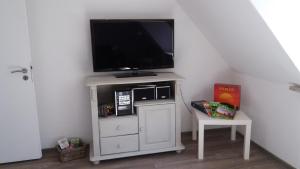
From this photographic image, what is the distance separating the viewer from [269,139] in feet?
8.93

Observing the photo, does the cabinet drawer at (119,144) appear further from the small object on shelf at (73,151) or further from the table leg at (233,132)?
the table leg at (233,132)

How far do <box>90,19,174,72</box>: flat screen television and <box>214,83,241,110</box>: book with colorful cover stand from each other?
2.26ft

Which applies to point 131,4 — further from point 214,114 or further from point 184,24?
point 214,114

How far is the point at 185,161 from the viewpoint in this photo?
104 inches

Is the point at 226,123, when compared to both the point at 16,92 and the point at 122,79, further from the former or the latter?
the point at 16,92

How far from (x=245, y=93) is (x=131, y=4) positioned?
5.72ft

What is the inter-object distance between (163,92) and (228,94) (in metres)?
0.82

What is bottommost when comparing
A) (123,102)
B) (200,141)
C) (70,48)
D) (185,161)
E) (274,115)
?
(185,161)

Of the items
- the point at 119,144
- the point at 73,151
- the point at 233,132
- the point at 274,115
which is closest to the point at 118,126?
the point at 119,144

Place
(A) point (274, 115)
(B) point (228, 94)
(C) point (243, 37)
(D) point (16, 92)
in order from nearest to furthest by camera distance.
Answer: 1. (C) point (243, 37)
2. (D) point (16, 92)
3. (A) point (274, 115)
4. (B) point (228, 94)

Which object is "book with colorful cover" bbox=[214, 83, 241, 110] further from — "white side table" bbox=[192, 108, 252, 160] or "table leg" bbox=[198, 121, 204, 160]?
"table leg" bbox=[198, 121, 204, 160]

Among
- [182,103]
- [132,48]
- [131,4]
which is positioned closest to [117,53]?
[132,48]

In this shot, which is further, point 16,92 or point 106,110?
point 106,110

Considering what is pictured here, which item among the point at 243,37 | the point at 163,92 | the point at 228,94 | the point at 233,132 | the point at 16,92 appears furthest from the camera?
the point at 233,132
